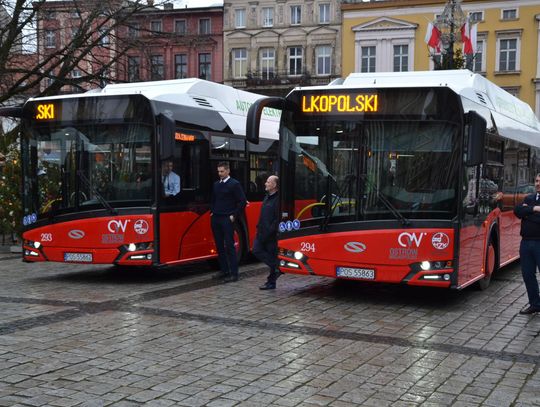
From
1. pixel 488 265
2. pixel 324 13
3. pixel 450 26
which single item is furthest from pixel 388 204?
pixel 324 13

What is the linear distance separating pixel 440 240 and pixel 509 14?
47628mm

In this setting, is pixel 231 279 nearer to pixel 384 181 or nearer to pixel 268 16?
pixel 384 181

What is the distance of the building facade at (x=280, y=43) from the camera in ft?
181

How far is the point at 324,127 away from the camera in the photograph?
9039mm


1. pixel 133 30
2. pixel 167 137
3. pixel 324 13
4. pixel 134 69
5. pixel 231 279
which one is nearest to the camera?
pixel 167 137

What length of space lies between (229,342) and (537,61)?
4881 cm

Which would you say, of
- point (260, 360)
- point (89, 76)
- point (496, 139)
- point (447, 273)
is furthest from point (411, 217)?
point (89, 76)

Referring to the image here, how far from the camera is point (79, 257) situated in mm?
10547

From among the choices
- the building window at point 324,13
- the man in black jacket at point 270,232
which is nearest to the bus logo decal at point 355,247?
the man in black jacket at point 270,232

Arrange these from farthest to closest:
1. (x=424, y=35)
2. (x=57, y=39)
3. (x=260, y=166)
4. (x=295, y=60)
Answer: (x=295, y=60) → (x=424, y=35) → (x=57, y=39) → (x=260, y=166)

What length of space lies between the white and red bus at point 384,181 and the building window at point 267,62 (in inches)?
1870

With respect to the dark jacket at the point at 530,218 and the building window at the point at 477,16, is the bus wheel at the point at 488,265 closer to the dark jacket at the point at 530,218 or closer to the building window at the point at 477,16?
the dark jacket at the point at 530,218

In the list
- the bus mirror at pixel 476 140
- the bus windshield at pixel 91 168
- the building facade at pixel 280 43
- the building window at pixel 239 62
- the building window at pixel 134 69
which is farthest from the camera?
the building window at pixel 239 62

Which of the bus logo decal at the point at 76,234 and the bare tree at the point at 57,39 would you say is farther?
the bare tree at the point at 57,39
